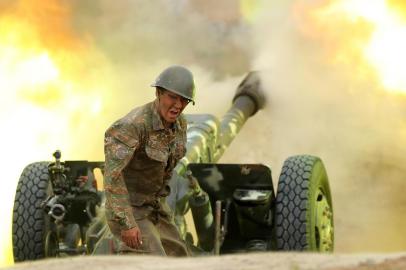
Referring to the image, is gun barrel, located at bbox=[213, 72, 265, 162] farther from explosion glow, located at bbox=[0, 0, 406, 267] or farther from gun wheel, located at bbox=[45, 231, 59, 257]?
gun wheel, located at bbox=[45, 231, 59, 257]

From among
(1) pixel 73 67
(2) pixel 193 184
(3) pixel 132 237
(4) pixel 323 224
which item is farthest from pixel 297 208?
(1) pixel 73 67

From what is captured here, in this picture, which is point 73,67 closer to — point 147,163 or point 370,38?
point 370,38

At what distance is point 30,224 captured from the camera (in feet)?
23.5

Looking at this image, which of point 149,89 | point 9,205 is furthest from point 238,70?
point 9,205

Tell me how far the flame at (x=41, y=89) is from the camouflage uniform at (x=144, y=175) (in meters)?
4.29

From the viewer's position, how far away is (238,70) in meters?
14.4

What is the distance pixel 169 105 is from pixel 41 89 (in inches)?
240

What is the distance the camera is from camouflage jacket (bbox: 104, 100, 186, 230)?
5.43m

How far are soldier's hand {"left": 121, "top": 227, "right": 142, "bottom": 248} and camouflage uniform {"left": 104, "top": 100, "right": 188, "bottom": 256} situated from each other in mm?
31

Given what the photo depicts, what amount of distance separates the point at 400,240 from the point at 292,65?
2.47 m

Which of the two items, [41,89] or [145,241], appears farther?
[41,89]

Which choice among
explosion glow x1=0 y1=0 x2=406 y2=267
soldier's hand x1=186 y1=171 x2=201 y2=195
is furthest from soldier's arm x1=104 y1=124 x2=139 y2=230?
explosion glow x1=0 y1=0 x2=406 y2=267

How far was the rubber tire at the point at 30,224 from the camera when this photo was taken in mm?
7176

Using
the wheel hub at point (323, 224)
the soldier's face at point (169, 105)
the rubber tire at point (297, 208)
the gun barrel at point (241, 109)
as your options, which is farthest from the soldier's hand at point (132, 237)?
the gun barrel at point (241, 109)
